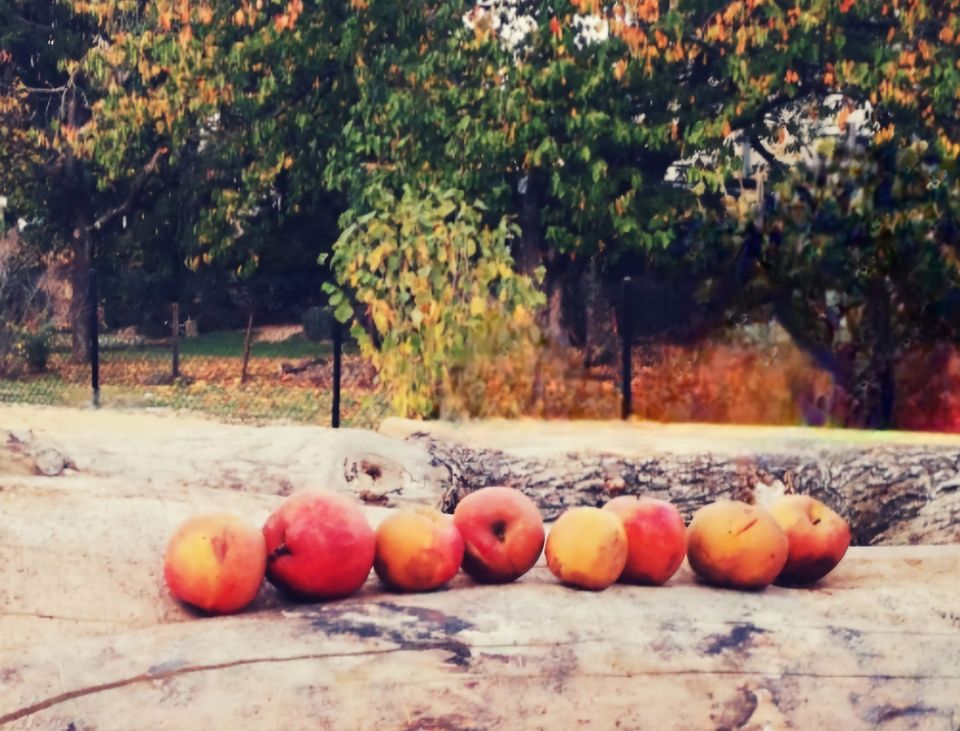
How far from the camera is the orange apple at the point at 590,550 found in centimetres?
Result: 425

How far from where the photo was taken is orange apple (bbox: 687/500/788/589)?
441 centimetres

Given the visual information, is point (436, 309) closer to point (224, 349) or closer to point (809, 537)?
point (809, 537)

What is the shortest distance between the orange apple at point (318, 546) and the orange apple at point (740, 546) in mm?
1203

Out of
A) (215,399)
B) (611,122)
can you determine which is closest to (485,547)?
(611,122)

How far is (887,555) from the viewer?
16.9ft

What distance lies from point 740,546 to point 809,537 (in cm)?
34

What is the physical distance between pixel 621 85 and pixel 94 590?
26.0ft

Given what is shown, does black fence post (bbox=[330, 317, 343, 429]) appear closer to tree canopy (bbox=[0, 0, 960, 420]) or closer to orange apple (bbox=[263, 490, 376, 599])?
tree canopy (bbox=[0, 0, 960, 420])

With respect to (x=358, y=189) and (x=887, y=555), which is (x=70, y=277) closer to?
(x=358, y=189)

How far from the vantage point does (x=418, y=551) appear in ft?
13.8

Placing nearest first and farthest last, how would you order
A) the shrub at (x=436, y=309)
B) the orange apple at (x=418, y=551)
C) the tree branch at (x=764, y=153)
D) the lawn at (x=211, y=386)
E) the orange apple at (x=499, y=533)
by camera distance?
the orange apple at (x=418, y=551), the orange apple at (x=499, y=533), the shrub at (x=436, y=309), the lawn at (x=211, y=386), the tree branch at (x=764, y=153)

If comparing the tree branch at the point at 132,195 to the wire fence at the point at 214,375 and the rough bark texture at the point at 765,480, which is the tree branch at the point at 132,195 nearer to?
the wire fence at the point at 214,375

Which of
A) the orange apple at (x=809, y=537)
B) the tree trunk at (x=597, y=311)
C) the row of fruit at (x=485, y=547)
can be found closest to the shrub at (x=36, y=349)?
the tree trunk at (x=597, y=311)

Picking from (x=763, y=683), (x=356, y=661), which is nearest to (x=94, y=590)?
(x=356, y=661)
